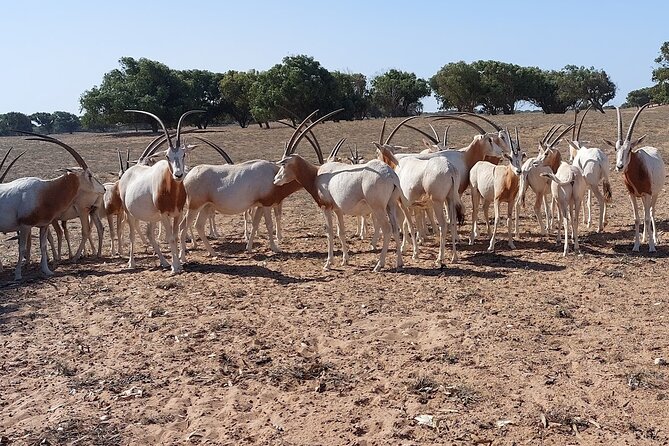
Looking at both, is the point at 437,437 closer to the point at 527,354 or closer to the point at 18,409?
the point at 527,354

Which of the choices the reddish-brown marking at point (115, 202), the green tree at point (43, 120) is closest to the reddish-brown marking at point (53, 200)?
the reddish-brown marking at point (115, 202)

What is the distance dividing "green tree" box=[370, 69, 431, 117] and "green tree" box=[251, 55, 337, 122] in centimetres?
901

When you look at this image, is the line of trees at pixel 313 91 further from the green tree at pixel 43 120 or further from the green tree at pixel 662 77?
the green tree at pixel 43 120

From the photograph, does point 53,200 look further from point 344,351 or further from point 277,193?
point 344,351

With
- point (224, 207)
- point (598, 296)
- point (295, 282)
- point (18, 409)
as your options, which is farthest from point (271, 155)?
point (18, 409)

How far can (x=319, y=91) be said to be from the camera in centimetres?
5284

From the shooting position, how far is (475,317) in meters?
7.31

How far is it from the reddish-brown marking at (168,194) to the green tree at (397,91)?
52.6 meters

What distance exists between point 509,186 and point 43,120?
107146 millimetres

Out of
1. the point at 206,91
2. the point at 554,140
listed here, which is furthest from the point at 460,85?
the point at 554,140

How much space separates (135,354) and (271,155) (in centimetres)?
2139

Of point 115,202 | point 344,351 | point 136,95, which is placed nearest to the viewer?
point 344,351

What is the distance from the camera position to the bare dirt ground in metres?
4.97

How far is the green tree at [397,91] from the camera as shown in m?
61.6
